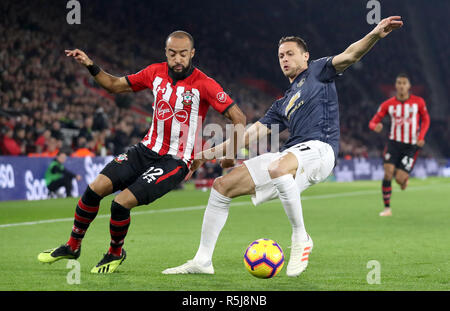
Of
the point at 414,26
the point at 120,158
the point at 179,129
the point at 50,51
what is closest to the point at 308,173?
the point at 179,129

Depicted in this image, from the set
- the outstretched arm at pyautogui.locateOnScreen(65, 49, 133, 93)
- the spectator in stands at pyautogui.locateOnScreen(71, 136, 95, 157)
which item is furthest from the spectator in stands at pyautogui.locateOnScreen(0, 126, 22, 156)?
the outstretched arm at pyautogui.locateOnScreen(65, 49, 133, 93)

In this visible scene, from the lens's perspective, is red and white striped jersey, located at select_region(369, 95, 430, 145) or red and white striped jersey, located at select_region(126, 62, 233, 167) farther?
red and white striped jersey, located at select_region(369, 95, 430, 145)

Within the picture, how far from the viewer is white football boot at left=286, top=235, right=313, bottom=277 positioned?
5348mm

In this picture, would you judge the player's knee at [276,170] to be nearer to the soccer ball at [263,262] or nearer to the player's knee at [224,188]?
the player's knee at [224,188]

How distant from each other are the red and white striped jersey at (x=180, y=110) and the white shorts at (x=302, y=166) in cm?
57

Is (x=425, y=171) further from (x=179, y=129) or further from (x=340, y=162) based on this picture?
(x=179, y=129)

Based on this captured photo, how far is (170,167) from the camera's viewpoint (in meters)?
5.83

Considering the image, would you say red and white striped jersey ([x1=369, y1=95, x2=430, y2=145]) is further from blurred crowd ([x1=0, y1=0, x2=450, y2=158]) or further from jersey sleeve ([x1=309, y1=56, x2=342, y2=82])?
blurred crowd ([x1=0, y1=0, x2=450, y2=158])

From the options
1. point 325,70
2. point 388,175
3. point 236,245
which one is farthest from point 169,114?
point 388,175

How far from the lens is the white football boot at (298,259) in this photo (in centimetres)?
535

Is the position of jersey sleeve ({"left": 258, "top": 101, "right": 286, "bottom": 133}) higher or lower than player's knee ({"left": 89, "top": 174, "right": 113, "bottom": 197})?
higher

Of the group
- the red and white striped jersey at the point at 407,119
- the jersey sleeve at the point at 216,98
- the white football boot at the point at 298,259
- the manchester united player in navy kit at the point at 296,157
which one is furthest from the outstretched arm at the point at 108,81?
the red and white striped jersey at the point at 407,119

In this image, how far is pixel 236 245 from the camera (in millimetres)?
7668

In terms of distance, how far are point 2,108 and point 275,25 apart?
26.2 metres
